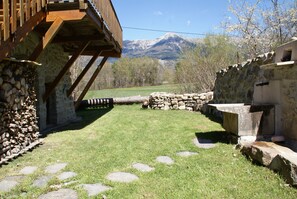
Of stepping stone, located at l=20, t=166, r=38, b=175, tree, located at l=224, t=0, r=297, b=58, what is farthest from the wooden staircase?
tree, located at l=224, t=0, r=297, b=58

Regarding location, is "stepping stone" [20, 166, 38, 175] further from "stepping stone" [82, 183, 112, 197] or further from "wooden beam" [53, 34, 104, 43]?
"wooden beam" [53, 34, 104, 43]

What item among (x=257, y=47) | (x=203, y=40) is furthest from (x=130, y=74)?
(x=257, y=47)

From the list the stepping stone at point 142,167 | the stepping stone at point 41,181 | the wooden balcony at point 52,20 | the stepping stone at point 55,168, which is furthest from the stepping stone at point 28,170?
the wooden balcony at point 52,20

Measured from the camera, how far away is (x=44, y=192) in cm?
364

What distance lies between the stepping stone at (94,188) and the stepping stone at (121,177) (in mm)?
262

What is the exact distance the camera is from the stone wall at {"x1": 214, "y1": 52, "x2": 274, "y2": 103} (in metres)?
7.32

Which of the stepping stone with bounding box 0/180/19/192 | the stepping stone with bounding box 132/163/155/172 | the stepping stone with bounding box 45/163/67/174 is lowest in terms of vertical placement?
the stepping stone with bounding box 0/180/19/192

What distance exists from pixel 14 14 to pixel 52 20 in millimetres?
1697

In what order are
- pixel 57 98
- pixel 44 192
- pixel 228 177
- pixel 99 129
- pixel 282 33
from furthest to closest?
1. pixel 282 33
2. pixel 57 98
3. pixel 99 129
4. pixel 228 177
5. pixel 44 192

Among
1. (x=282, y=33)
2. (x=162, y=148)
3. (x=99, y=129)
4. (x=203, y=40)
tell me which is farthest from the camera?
(x=203, y=40)

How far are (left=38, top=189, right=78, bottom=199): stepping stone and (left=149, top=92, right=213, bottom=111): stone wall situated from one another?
31.5ft

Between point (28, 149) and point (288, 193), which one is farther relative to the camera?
point (28, 149)

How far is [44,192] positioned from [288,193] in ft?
9.82

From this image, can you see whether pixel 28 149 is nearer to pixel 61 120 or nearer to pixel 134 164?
pixel 134 164
